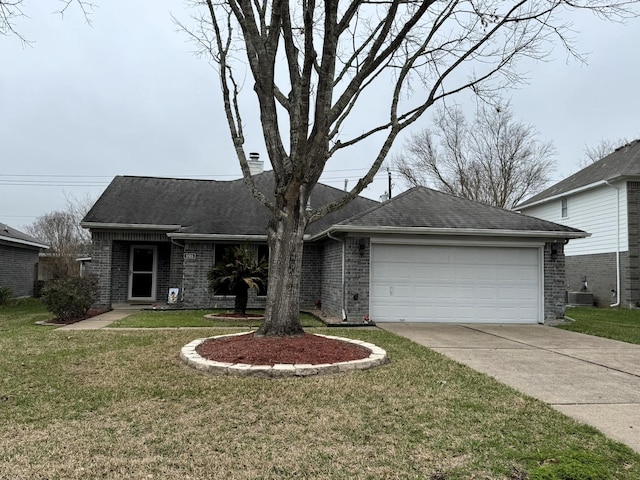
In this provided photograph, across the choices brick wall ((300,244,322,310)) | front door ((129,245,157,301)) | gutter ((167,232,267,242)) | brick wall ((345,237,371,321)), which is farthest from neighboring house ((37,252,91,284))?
brick wall ((345,237,371,321))

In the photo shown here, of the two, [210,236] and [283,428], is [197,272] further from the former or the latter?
[283,428]

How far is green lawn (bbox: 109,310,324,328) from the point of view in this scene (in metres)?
10.8

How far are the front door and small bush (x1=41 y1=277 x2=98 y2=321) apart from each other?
3.95 meters

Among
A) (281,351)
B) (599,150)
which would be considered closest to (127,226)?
(281,351)

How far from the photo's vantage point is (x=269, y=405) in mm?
4738

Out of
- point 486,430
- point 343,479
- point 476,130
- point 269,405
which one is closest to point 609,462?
point 486,430

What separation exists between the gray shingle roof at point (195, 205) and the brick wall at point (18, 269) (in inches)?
243

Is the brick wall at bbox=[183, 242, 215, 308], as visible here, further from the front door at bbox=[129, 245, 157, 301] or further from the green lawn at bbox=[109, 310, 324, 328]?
the front door at bbox=[129, 245, 157, 301]

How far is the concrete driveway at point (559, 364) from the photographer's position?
4711mm

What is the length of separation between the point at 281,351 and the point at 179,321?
18.4ft

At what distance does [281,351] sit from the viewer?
21.4ft

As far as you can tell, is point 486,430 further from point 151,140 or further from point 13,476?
point 151,140

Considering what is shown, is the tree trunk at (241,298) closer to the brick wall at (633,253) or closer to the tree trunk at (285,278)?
the tree trunk at (285,278)

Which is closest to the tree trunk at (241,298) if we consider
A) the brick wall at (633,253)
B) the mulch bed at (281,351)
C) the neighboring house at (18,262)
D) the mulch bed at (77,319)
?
the mulch bed at (77,319)
